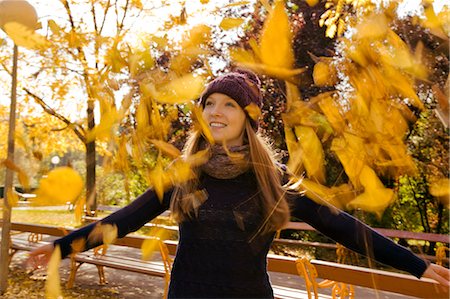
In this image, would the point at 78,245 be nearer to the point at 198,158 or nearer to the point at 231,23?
the point at 198,158

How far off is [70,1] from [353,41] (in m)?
6.19

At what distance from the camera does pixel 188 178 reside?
1.79m

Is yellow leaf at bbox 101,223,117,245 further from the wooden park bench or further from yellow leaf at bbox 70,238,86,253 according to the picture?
the wooden park bench

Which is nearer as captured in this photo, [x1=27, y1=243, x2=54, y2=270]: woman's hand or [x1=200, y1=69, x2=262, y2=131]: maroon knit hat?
[x1=27, y1=243, x2=54, y2=270]: woman's hand

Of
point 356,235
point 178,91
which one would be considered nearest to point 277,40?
point 178,91

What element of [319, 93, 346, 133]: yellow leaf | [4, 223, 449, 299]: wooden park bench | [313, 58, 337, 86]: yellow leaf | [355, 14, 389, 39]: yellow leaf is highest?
[355, 14, 389, 39]: yellow leaf

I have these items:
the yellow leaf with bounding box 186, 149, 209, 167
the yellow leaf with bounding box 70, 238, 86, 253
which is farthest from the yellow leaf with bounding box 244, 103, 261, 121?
the yellow leaf with bounding box 70, 238, 86, 253

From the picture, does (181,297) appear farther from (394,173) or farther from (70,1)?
(70,1)

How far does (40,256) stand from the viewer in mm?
1627

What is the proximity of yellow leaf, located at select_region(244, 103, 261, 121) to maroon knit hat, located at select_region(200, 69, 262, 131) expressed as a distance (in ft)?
0.06

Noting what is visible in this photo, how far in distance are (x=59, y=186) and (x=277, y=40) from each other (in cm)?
80

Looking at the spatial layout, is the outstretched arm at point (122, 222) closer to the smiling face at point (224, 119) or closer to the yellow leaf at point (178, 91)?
the smiling face at point (224, 119)

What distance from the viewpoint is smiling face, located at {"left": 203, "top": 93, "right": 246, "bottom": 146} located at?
1759 millimetres

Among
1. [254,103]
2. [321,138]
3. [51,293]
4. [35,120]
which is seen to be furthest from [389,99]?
[35,120]
